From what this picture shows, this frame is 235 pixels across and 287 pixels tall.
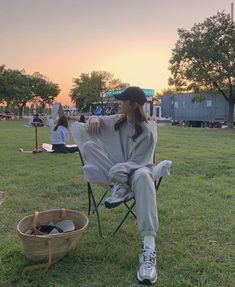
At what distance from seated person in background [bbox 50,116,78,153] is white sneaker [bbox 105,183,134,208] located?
6.43 meters

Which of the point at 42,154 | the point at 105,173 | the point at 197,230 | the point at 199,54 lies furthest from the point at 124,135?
the point at 199,54

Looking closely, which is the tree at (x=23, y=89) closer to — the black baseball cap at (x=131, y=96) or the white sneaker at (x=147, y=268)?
the black baseball cap at (x=131, y=96)

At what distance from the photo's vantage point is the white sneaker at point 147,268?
252 cm

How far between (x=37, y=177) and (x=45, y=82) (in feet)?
193

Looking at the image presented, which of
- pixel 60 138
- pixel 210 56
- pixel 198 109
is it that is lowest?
pixel 60 138

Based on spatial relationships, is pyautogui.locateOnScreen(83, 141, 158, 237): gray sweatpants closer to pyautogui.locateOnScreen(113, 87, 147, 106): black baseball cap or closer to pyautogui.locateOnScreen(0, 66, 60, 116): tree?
pyautogui.locateOnScreen(113, 87, 147, 106): black baseball cap

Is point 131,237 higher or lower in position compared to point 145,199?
lower

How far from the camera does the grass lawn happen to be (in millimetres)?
2604

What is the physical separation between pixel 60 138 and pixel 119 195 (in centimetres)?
672

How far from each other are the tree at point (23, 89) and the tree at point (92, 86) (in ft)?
18.2

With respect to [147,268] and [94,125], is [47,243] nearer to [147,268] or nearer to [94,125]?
[147,268]

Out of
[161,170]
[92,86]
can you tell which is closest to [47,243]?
[161,170]

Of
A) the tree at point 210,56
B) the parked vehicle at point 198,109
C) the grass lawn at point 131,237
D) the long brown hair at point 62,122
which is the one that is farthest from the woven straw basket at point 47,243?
the parked vehicle at point 198,109

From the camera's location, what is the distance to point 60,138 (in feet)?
31.1
